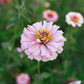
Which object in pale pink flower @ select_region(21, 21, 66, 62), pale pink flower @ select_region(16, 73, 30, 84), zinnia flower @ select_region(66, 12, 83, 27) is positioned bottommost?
pale pink flower @ select_region(16, 73, 30, 84)

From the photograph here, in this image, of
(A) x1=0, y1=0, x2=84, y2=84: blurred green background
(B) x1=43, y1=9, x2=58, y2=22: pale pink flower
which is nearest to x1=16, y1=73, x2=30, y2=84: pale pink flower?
(A) x1=0, y1=0, x2=84, y2=84: blurred green background

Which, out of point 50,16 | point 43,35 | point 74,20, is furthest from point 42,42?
point 50,16

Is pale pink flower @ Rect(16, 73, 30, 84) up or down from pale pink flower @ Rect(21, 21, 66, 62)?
down

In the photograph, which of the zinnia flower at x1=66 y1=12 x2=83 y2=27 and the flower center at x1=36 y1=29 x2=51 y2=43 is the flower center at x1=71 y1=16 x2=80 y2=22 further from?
the flower center at x1=36 y1=29 x2=51 y2=43

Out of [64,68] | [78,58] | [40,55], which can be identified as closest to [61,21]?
[64,68]

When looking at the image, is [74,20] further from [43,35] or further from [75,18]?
[43,35]

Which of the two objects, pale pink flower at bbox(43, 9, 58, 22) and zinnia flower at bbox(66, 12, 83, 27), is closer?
zinnia flower at bbox(66, 12, 83, 27)

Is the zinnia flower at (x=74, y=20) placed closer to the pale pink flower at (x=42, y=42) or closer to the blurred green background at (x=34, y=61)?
the blurred green background at (x=34, y=61)
